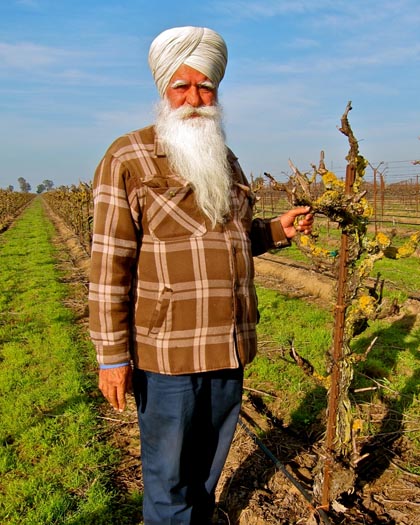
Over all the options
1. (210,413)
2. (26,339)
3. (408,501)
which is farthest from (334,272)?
(26,339)

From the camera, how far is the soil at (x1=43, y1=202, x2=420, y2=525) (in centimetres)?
267

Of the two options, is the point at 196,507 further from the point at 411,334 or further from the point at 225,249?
the point at 411,334

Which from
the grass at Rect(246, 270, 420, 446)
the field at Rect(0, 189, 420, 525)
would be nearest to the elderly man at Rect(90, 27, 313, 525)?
the field at Rect(0, 189, 420, 525)

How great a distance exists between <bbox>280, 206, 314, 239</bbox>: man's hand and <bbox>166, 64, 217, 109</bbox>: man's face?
0.72m

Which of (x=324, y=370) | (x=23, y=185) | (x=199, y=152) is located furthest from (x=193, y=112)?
(x=23, y=185)

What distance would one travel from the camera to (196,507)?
230 centimetres

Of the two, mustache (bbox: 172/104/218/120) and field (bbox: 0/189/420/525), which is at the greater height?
mustache (bbox: 172/104/218/120)

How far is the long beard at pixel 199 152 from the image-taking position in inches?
77.5

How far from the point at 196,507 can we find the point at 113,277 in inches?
52.2

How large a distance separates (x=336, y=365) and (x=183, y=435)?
0.95 meters

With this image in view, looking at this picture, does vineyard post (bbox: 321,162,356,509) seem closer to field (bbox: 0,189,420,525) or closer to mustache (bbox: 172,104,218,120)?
field (bbox: 0,189,420,525)

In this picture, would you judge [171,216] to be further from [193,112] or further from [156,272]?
[193,112]

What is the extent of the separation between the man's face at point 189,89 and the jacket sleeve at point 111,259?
0.42 m

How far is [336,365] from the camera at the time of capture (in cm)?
245
